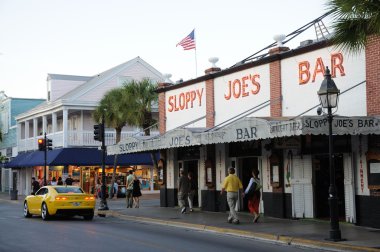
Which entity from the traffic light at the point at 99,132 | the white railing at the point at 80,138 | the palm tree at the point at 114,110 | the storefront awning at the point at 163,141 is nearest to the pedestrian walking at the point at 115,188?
the white railing at the point at 80,138

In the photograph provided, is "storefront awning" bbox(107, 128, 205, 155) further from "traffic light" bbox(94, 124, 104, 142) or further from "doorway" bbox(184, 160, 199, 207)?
"doorway" bbox(184, 160, 199, 207)

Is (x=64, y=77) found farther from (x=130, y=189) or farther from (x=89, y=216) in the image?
(x=89, y=216)

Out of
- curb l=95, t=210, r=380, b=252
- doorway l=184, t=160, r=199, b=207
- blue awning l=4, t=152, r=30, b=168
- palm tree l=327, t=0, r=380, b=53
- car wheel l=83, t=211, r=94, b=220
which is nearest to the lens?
palm tree l=327, t=0, r=380, b=53

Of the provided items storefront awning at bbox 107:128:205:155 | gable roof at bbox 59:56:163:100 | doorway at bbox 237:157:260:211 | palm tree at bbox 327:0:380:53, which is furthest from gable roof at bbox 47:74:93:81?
palm tree at bbox 327:0:380:53

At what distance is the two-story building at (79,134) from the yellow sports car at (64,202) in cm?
1693

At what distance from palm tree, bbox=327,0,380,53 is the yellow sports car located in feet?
38.0

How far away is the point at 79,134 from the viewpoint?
4034 cm

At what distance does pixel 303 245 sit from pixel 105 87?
1222 inches

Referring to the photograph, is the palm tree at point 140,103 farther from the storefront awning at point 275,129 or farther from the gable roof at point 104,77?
the storefront awning at point 275,129

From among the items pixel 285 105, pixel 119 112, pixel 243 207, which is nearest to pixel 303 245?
pixel 285 105

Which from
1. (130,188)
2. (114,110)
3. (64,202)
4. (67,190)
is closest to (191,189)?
(130,188)

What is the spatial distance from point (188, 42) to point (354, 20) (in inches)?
590

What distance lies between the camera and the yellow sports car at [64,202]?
20.3 meters

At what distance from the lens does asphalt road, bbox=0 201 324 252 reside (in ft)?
42.3
